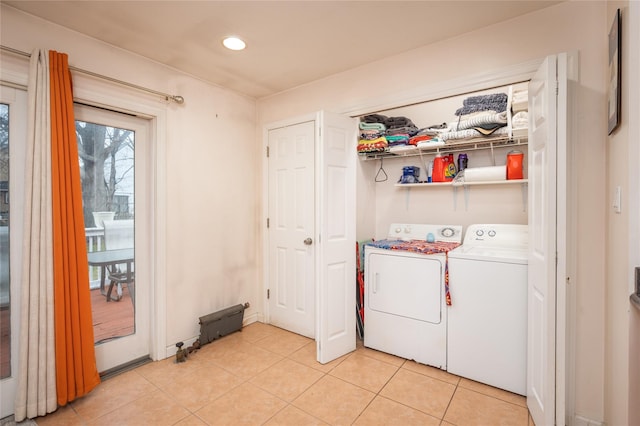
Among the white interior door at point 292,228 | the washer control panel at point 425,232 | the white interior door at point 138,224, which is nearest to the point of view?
the white interior door at point 138,224

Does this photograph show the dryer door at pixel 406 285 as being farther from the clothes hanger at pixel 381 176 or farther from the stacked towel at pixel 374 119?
the stacked towel at pixel 374 119

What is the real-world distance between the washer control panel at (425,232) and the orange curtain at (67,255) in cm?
260

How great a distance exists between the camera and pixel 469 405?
2008 mm

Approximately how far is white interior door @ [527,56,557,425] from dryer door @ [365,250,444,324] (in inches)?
25.3

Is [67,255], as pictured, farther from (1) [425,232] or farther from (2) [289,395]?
(1) [425,232]

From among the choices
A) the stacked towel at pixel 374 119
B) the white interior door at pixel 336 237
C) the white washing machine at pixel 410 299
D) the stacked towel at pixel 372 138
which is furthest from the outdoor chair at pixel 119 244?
the stacked towel at pixel 374 119

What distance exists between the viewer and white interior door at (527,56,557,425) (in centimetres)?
156

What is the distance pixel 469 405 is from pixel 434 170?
6.23 feet

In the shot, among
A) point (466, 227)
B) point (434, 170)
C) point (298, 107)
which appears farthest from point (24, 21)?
point (466, 227)

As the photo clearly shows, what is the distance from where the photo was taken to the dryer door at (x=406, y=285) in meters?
2.44

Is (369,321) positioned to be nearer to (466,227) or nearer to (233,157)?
(466,227)

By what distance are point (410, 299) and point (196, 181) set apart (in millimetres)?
2183

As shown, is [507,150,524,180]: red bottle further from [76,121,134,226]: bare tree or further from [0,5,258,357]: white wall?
[76,121,134,226]: bare tree

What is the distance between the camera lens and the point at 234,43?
233 cm
